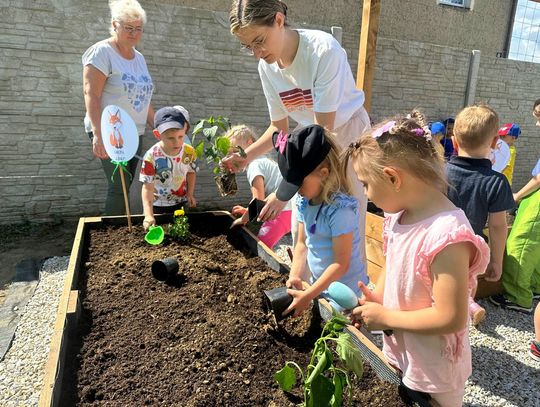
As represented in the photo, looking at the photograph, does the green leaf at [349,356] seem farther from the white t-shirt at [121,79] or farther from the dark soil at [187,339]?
the white t-shirt at [121,79]

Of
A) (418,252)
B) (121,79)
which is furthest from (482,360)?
(121,79)

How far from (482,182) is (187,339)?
1937 mm

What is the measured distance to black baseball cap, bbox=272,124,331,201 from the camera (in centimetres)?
170

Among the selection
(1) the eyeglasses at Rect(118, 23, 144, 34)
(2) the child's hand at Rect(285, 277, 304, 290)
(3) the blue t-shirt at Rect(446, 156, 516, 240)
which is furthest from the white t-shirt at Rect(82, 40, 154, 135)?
(3) the blue t-shirt at Rect(446, 156, 516, 240)

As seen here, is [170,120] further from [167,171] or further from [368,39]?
[368,39]

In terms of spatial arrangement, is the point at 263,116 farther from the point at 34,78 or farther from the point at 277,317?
the point at 277,317

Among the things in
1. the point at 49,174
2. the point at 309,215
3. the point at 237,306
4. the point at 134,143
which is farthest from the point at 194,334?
the point at 49,174

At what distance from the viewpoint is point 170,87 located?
5422 mm

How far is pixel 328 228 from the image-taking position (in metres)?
1.86

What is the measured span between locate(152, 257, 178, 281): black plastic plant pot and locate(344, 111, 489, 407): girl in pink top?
1237 millimetres

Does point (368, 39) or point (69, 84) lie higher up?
point (368, 39)

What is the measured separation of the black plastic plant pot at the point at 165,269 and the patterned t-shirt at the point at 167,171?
39.3 inches

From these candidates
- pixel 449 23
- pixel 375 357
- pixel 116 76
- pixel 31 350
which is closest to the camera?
pixel 375 357

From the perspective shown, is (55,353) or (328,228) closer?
(55,353)
